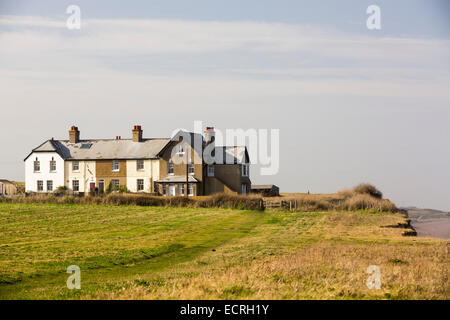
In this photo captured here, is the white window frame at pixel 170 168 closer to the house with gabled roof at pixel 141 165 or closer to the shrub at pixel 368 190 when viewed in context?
the house with gabled roof at pixel 141 165

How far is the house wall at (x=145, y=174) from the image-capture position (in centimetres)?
6981

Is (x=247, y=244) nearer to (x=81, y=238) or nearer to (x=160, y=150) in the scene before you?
(x=81, y=238)

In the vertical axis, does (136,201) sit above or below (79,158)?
below

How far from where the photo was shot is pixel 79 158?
72562 millimetres

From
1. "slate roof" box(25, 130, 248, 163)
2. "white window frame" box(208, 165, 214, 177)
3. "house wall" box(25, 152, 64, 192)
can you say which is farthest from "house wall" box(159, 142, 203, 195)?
"house wall" box(25, 152, 64, 192)

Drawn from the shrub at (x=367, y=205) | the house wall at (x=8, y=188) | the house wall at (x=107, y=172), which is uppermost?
the house wall at (x=107, y=172)

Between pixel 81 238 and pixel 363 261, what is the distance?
1458cm

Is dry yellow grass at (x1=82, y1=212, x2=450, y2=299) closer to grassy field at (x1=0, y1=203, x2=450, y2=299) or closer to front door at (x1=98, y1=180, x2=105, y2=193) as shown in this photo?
grassy field at (x1=0, y1=203, x2=450, y2=299)

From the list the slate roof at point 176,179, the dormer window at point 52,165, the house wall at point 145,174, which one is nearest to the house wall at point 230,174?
the slate roof at point 176,179

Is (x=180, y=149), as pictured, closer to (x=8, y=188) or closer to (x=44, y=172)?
(x=44, y=172)

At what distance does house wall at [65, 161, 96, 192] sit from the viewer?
237 ft

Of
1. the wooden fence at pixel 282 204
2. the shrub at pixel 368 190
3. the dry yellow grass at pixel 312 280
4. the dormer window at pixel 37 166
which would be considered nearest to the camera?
the dry yellow grass at pixel 312 280

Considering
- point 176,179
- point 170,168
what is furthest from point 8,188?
point 176,179
